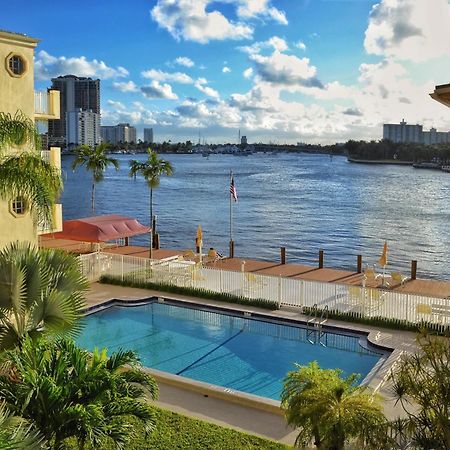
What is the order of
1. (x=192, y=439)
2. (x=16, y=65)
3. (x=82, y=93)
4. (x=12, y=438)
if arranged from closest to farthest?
(x=12, y=438) → (x=192, y=439) → (x=16, y=65) → (x=82, y=93)

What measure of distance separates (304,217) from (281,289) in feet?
161

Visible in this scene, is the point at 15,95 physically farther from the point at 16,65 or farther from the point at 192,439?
the point at 192,439

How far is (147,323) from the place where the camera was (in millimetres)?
19859

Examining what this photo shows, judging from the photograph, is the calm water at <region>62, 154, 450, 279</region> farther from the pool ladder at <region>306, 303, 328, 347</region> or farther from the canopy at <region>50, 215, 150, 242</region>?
the pool ladder at <region>306, 303, 328, 347</region>

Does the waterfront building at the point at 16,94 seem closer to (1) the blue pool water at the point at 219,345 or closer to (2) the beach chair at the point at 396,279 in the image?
(1) the blue pool water at the point at 219,345

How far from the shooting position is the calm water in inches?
1891

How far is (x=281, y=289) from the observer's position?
69.5 ft

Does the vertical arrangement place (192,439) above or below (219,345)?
above

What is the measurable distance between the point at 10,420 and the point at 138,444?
17.8ft

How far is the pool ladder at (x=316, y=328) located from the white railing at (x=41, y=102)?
12.5 m

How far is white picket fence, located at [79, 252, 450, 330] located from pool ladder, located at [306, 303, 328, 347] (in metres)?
0.37

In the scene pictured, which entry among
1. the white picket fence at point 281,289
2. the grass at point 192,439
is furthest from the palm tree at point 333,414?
the white picket fence at point 281,289

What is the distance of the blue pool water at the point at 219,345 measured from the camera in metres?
15.5

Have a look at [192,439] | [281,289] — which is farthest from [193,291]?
[192,439]
